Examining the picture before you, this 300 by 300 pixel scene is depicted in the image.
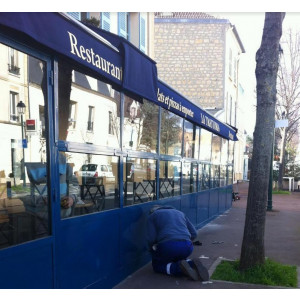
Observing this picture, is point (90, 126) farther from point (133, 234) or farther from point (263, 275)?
point (263, 275)

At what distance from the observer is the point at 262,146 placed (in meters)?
5.04

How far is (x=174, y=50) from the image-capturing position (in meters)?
23.9

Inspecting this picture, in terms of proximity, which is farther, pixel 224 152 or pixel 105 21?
pixel 224 152

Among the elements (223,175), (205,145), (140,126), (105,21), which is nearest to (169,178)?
(140,126)

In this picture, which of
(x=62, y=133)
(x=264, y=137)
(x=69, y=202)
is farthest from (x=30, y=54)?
(x=264, y=137)

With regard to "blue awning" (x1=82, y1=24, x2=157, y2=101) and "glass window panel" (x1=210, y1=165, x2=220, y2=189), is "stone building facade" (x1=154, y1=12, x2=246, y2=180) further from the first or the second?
"blue awning" (x1=82, y1=24, x2=157, y2=101)

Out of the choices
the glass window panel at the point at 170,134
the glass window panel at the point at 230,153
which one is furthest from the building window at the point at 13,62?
the glass window panel at the point at 230,153

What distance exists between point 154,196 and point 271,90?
2.65 metres

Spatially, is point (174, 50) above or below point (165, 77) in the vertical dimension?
above

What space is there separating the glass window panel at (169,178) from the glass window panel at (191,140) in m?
0.70

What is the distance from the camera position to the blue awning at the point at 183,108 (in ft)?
19.3

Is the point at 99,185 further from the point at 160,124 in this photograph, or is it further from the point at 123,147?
the point at 160,124

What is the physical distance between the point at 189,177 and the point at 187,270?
3820 millimetres

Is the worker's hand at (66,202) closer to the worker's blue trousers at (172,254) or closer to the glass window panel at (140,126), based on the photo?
the glass window panel at (140,126)
